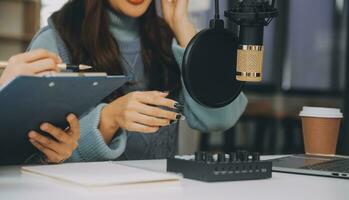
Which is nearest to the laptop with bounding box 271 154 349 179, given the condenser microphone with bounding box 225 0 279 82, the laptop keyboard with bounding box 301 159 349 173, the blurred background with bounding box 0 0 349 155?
the laptop keyboard with bounding box 301 159 349 173

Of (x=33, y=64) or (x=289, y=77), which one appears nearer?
(x=33, y=64)

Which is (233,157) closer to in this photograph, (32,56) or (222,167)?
(222,167)

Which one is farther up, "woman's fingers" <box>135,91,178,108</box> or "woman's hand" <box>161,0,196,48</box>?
"woman's hand" <box>161,0,196,48</box>

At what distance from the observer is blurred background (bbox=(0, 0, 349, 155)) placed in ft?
17.7

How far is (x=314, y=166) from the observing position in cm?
124

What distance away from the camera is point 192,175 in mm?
1040

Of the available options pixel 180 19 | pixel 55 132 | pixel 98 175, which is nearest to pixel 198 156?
pixel 98 175

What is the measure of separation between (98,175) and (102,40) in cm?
72

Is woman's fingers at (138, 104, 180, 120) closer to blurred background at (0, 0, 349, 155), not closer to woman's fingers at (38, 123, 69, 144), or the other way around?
woman's fingers at (38, 123, 69, 144)

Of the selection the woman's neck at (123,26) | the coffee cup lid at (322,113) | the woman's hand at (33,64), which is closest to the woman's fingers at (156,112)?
the woman's hand at (33,64)

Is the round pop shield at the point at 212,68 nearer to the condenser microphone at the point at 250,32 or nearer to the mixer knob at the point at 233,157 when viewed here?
the condenser microphone at the point at 250,32

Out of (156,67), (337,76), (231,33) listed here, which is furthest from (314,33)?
(231,33)

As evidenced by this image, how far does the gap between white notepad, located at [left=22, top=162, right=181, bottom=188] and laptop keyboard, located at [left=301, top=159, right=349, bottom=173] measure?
35 cm

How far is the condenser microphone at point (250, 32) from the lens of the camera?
110cm
